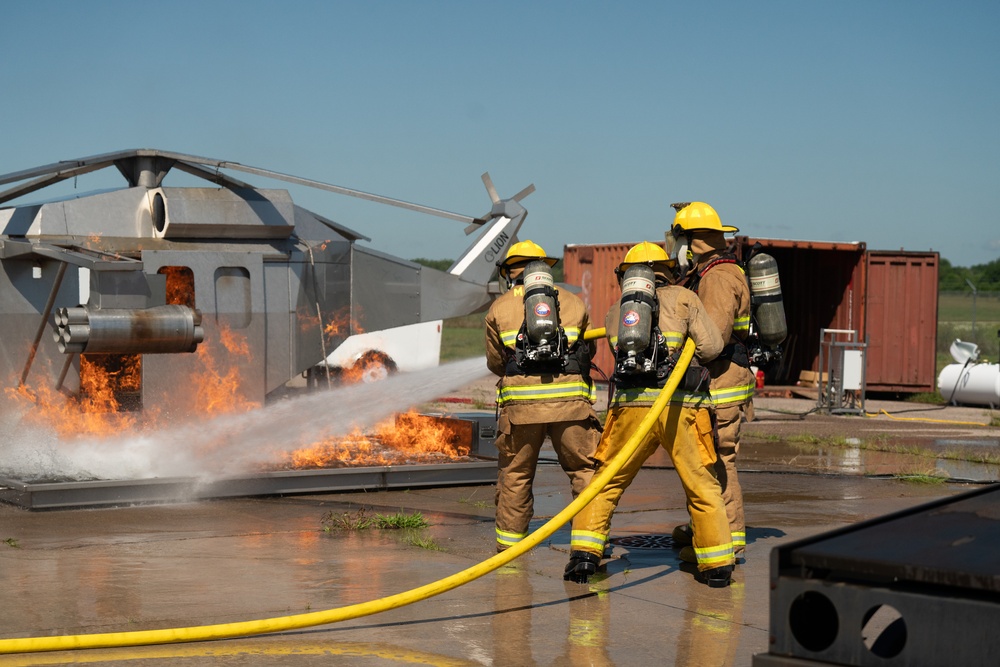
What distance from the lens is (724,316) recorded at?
283 inches

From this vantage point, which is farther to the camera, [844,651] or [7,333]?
[7,333]

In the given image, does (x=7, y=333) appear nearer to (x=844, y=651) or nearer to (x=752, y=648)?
(x=752, y=648)

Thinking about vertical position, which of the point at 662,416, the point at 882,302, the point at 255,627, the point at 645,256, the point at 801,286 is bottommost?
the point at 255,627

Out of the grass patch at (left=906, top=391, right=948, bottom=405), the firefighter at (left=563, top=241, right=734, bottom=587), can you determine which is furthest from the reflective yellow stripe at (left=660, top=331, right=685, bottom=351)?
the grass patch at (left=906, top=391, right=948, bottom=405)

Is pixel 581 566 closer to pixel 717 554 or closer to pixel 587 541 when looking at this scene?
pixel 587 541

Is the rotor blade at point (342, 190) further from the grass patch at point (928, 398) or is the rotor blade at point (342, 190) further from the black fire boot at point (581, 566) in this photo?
the grass patch at point (928, 398)

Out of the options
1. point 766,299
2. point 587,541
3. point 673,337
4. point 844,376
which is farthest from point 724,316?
point 844,376

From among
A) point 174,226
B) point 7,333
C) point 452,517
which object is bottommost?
point 452,517

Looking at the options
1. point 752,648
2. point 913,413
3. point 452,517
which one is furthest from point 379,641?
point 913,413

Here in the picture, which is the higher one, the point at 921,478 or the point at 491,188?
the point at 491,188

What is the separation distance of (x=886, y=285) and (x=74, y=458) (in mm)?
16979

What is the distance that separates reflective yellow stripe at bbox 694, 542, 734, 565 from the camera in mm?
6480

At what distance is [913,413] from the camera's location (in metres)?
20.0

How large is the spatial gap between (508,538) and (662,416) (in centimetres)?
126
